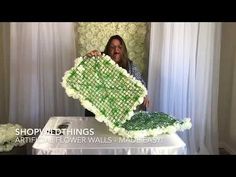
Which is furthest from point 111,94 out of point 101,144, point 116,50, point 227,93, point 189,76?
point 227,93

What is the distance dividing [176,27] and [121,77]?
0.83 m

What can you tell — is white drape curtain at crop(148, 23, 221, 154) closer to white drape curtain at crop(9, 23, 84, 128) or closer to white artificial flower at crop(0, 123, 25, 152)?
white drape curtain at crop(9, 23, 84, 128)

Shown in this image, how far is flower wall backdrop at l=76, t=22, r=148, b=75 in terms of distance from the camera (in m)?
2.88

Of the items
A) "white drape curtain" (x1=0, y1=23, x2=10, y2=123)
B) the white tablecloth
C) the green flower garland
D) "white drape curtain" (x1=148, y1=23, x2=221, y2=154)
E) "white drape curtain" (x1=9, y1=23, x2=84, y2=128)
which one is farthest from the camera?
"white drape curtain" (x1=0, y1=23, x2=10, y2=123)

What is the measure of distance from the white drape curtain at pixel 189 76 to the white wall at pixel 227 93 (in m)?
0.11

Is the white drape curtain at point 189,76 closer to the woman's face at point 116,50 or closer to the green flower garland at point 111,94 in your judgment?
the woman's face at point 116,50

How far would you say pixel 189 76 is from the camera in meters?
2.58

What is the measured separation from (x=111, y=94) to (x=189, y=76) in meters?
0.91

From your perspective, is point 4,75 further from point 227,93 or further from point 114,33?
point 227,93

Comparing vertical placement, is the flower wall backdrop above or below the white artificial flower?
above

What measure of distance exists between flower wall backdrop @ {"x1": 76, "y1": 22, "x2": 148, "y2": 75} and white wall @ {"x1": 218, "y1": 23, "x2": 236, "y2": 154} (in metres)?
0.62

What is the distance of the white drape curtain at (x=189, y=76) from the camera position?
101 inches

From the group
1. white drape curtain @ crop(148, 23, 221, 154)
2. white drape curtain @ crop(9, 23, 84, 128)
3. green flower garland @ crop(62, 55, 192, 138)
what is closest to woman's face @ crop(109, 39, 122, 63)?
white drape curtain @ crop(148, 23, 221, 154)
